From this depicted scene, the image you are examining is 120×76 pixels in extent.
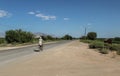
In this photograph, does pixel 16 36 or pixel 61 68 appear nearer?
pixel 61 68

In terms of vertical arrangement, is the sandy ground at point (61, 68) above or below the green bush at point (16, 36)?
below

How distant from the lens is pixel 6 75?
38.1ft

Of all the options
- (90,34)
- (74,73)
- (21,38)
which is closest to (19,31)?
(21,38)

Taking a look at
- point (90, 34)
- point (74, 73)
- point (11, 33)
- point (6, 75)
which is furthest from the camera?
point (90, 34)

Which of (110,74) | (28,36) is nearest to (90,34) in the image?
(28,36)

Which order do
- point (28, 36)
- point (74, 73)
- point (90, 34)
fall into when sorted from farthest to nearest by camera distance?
1. point (90, 34)
2. point (28, 36)
3. point (74, 73)

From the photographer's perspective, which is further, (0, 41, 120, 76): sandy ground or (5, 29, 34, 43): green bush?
(5, 29, 34, 43): green bush

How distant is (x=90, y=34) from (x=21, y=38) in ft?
285

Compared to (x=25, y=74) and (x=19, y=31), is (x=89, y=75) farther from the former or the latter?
(x=19, y=31)

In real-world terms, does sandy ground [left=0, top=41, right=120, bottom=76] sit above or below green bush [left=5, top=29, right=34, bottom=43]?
below

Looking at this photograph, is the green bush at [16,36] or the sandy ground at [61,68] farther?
the green bush at [16,36]

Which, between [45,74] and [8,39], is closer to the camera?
[45,74]

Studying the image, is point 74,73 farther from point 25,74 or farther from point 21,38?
point 21,38

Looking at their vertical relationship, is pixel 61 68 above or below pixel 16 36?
below
